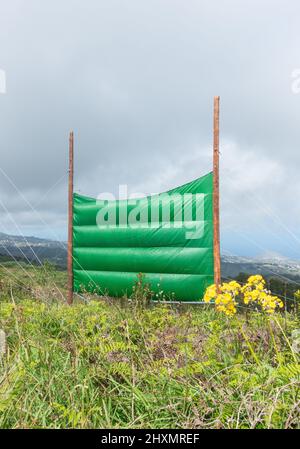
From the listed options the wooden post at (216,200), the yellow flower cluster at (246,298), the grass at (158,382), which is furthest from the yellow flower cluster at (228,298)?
the wooden post at (216,200)

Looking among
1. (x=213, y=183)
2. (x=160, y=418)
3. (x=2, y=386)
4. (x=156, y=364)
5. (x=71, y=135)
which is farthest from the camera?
(x=71, y=135)

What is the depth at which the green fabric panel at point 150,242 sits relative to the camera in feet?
24.0

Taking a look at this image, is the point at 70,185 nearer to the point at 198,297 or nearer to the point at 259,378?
the point at 198,297

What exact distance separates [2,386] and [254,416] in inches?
52.7

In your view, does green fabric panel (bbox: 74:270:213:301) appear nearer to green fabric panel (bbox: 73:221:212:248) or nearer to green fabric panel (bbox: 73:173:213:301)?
green fabric panel (bbox: 73:173:213:301)

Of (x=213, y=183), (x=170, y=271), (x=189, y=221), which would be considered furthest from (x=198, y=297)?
(x=213, y=183)

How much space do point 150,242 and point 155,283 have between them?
0.80m

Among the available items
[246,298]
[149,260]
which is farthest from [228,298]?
[149,260]

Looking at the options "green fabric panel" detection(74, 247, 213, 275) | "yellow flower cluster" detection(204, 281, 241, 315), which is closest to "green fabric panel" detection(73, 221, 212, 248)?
"green fabric panel" detection(74, 247, 213, 275)

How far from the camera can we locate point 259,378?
1970 millimetres

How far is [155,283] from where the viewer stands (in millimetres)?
7629

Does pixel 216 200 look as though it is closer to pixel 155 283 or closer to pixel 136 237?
pixel 136 237

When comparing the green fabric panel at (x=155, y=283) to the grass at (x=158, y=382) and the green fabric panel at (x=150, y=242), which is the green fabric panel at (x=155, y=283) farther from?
the grass at (x=158, y=382)

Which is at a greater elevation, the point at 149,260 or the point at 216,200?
the point at 216,200
